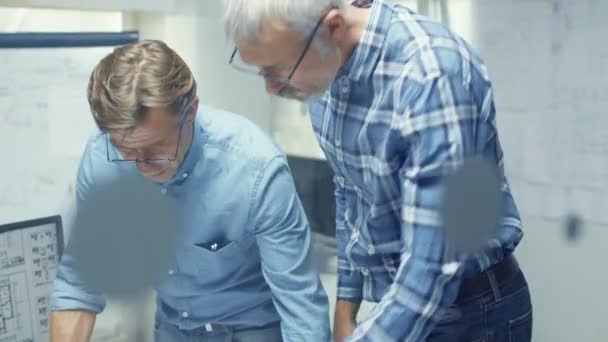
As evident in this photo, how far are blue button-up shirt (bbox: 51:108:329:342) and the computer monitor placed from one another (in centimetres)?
48

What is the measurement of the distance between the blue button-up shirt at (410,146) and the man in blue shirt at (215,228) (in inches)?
6.9

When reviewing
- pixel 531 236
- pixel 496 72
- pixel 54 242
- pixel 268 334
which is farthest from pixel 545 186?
pixel 54 242

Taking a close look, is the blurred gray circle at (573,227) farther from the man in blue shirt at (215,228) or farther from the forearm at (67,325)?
the forearm at (67,325)

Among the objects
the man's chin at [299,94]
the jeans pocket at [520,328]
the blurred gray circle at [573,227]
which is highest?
the man's chin at [299,94]

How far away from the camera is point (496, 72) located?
160 cm

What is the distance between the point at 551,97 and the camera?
1.53 meters

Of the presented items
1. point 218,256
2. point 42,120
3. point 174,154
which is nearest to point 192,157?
point 174,154

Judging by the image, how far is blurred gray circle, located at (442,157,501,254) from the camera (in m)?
0.75

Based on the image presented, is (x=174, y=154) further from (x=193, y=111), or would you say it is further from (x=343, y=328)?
(x=343, y=328)

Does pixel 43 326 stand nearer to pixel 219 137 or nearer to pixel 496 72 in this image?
pixel 219 137

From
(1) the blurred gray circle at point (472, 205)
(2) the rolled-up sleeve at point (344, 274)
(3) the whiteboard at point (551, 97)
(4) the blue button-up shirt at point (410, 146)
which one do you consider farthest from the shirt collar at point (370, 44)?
(3) the whiteboard at point (551, 97)

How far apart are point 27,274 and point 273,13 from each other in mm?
1061

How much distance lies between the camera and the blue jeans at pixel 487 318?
0.86 m

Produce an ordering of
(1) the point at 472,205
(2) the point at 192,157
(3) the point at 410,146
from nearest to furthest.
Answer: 1. (3) the point at 410,146
2. (1) the point at 472,205
3. (2) the point at 192,157
